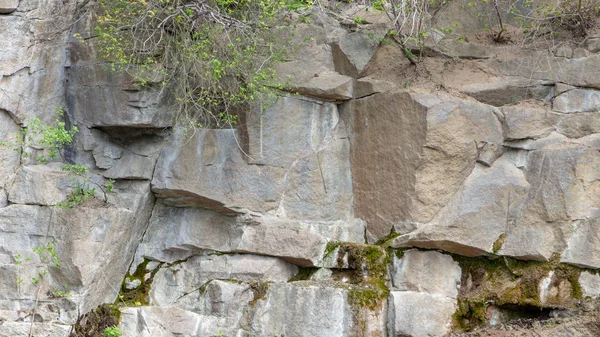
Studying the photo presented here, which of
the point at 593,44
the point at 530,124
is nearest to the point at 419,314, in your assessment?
the point at 530,124

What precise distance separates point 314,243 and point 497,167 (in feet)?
5.82

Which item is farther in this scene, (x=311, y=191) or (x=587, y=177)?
(x=311, y=191)

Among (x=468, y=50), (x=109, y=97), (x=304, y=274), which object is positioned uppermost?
(x=468, y=50)

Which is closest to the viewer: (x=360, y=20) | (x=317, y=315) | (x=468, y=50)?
(x=317, y=315)

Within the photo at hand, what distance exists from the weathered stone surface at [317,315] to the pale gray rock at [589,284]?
5.48ft

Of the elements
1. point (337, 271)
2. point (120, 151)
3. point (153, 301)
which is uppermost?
point (120, 151)

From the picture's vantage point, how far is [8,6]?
21.9 feet

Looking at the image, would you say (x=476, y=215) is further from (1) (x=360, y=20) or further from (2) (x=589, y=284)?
(1) (x=360, y=20)

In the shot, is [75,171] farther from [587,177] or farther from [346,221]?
[587,177]

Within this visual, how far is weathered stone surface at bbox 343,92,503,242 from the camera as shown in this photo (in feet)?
21.7

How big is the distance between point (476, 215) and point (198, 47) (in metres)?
2.78

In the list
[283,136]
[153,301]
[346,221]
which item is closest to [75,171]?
[153,301]

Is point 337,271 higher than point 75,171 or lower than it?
lower

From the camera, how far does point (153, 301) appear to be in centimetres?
681
